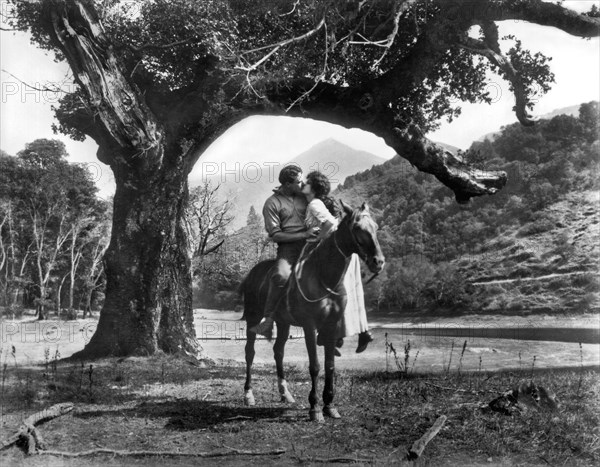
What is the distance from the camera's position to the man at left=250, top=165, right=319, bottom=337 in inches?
275

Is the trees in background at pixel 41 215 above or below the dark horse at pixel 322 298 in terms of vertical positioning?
above

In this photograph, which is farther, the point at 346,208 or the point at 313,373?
the point at 313,373

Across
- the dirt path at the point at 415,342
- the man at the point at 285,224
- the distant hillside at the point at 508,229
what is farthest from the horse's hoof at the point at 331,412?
the distant hillside at the point at 508,229

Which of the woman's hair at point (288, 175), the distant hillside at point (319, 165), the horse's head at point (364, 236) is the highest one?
the distant hillside at point (319, 165)

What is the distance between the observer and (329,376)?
6.77 meters

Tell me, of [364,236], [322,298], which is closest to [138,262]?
[322,298]

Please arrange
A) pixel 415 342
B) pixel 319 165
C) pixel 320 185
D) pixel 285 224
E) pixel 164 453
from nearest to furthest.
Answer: pixel 164 453, pixel 320 185, pixel 285 224, pixel 319 165, pixel 415 342

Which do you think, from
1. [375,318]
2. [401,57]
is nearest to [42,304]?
[375,318]

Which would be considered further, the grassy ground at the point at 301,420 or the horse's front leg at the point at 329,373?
the horse's front leg at the point at 329,373

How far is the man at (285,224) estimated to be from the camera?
6977 mm

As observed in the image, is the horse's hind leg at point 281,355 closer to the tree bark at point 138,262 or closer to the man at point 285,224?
the man at point 285,224

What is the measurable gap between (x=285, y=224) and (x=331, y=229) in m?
0.65

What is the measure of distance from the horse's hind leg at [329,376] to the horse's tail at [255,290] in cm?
114

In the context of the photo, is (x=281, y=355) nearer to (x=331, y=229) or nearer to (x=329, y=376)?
(x=329, y=376)
